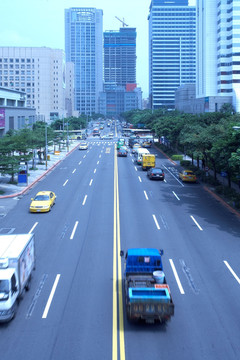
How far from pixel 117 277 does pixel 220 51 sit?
393 feet

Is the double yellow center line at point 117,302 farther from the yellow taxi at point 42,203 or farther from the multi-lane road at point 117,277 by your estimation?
the yellow taxi at point 42,203

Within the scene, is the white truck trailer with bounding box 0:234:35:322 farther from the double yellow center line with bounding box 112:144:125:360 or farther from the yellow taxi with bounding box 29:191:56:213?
the yellow taxi with bounding box 29:191:56:213

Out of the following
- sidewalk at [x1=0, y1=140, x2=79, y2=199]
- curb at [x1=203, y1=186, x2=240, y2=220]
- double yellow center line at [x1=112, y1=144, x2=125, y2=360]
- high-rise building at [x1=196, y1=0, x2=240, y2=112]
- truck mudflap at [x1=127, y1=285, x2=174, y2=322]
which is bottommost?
double yellow center line at [x1=112, y1=144, x2=125, y2=360]

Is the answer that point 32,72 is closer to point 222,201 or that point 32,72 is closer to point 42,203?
point 222,201

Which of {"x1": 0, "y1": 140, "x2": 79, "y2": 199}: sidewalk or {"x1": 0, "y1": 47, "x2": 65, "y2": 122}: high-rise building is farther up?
{"x1": 0, "y1": 47, "x2": 65, "y2": 122}: high-rise building

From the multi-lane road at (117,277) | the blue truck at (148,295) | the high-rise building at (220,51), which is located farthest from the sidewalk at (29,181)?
the high-rise building at (220,51)

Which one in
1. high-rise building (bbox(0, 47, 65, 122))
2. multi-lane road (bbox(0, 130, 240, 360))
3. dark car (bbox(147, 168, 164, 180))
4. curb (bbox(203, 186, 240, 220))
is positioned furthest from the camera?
high-rise building (bbox(0, 47, 65, 122))

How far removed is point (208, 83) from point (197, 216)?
107111mm

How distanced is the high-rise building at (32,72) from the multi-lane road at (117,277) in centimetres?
13808

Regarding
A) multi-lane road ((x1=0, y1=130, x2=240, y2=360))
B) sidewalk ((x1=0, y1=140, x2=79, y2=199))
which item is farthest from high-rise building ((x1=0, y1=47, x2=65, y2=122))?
multi-lane road ((x1=0, y1=130, x2=240, y2=360))

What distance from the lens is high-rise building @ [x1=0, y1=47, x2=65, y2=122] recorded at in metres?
167

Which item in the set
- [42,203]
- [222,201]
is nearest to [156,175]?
[222,201]

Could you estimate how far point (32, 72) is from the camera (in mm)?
169000

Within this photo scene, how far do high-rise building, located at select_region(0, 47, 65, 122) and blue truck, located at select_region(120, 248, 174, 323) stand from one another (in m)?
153
